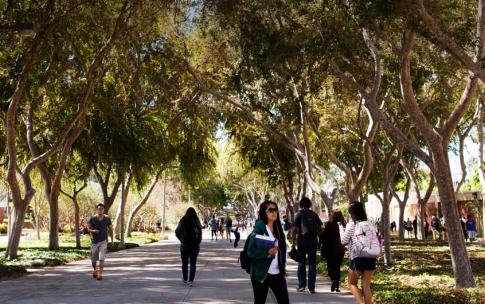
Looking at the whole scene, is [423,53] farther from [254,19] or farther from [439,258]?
[439,258]

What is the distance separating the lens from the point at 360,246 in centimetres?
791

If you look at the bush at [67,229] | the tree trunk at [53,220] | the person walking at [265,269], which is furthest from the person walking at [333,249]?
the bush at [67,229]

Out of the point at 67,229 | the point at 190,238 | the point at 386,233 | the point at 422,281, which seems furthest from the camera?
the point at 67,229

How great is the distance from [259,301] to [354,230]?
6.75 ft

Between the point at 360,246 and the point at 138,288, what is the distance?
5249 mm

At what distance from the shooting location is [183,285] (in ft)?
39.4

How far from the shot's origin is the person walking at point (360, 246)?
7910 mm

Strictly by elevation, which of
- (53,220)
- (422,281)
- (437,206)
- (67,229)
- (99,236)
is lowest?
(422,281)

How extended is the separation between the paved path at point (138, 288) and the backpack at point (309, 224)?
1121mm


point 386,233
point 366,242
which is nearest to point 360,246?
point 366,242

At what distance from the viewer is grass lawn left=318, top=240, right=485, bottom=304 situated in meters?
9.11

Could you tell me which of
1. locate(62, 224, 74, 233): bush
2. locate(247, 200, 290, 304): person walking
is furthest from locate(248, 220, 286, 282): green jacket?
locate(62, 224, 74, 233): bush

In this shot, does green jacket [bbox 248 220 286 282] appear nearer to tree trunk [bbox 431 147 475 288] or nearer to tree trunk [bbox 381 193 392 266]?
tree trunk [bbox 431 147 475 288]

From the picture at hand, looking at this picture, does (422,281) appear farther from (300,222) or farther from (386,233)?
(386,233)
